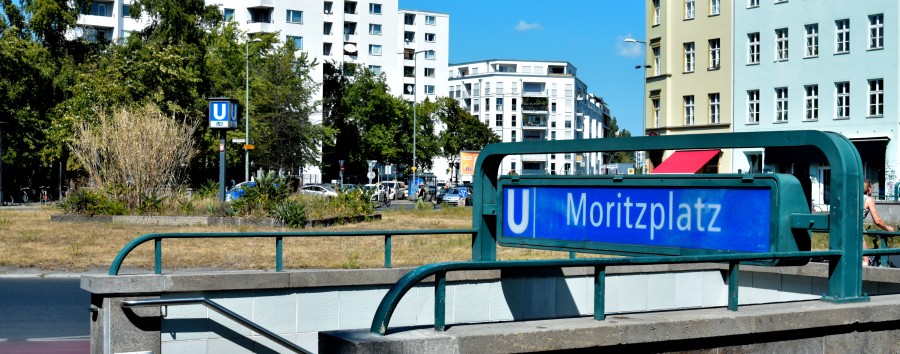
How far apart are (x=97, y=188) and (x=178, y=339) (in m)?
26.3

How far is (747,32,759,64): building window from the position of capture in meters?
→ 54.0

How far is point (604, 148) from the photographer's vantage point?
20.6 feet

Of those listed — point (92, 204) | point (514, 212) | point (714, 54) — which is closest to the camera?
point (514, 212)

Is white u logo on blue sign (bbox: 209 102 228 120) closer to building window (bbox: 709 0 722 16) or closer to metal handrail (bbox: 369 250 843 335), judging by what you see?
metal handrail (bbox: 369 250 843 335)

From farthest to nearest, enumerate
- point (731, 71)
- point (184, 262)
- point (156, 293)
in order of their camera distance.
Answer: point (731, 71)
point (184, 262)
point (156, 293)

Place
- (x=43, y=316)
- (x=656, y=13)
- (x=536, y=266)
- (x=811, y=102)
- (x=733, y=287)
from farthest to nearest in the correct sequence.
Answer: (x=656, y=13) → (x=811, y=102) → (x=43, y=316) → (x=733, y=287) → (x=536, y=266)

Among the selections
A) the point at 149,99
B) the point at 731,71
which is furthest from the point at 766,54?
the point at 149,99

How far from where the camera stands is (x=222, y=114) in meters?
32.2

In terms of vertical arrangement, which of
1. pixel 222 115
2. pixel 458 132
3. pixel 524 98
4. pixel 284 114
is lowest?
pixel 222 115

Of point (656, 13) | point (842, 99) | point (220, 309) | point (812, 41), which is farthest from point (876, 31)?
point (220, 309)

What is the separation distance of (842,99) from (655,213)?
4662cm

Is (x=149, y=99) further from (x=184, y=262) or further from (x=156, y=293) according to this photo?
(x=156, y=293)

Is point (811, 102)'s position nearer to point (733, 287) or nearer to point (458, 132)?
point (733, 287)

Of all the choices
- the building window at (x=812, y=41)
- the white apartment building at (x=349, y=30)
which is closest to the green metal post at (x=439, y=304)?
the building window at (x=812, y=41)
